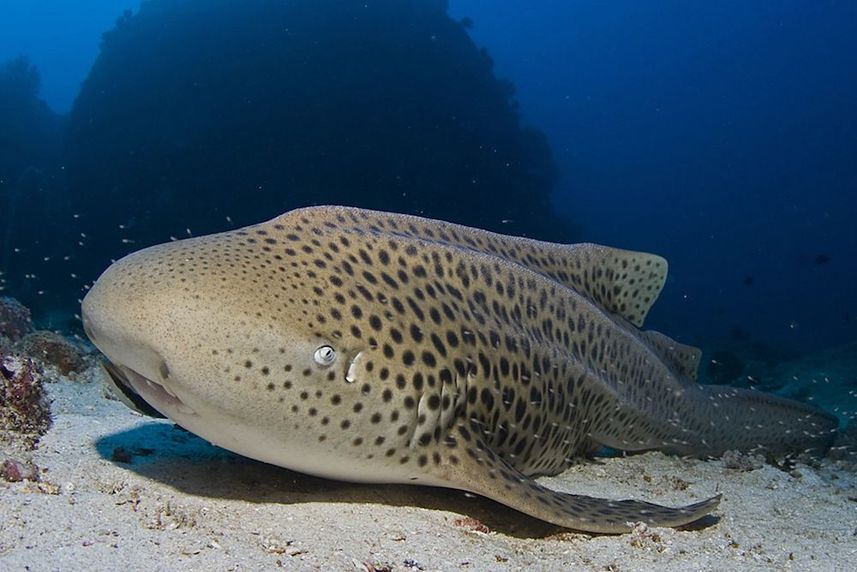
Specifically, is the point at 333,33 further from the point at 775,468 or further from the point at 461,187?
the point at 775,468

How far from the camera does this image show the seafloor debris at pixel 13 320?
8570 mm

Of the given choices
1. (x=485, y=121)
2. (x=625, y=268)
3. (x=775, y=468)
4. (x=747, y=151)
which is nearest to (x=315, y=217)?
(x=625, y=268)

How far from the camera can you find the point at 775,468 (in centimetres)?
645

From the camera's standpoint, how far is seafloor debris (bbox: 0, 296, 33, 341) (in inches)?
337

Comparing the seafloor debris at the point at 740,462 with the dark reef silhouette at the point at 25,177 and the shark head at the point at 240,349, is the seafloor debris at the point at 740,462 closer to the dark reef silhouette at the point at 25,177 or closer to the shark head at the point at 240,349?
the shark head at the point at 240,349

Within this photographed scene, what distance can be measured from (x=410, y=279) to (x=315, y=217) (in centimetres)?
75

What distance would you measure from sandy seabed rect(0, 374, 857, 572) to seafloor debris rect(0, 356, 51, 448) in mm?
119

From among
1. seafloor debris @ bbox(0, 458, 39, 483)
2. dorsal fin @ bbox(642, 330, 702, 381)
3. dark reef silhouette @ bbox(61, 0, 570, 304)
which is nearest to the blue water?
dark reef silhouette @ bbox(61, 0, 570, 304)

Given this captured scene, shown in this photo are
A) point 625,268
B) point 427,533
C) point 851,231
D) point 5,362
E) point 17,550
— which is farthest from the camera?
point 851,231

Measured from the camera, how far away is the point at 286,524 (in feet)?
10.5

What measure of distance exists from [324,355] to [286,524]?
2.83 feet

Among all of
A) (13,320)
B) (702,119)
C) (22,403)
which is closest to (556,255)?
(22,403)

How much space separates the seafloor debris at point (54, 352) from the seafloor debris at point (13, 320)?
139cm

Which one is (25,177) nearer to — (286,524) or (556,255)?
(556,255)
